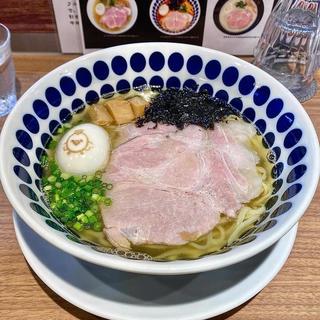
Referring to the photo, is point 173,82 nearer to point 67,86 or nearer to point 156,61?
point 156,61

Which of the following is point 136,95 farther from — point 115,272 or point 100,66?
point 115,272

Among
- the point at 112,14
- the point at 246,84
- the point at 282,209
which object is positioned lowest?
the point at 282,209

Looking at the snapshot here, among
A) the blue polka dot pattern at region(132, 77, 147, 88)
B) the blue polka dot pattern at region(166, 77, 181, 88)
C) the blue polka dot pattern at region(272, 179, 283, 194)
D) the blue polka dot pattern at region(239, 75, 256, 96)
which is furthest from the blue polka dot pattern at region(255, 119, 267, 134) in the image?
the blue polka dot pattern at region(132, 77, 147, 88)

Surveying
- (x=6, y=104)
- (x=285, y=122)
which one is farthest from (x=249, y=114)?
(x=6, y=104)

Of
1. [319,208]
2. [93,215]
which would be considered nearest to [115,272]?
[93,215]

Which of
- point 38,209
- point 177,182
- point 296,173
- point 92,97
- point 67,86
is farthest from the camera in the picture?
point 92,97

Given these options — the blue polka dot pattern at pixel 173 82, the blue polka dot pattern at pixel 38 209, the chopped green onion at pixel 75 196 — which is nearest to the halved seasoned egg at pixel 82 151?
the chopped green onion at pixel 75 196

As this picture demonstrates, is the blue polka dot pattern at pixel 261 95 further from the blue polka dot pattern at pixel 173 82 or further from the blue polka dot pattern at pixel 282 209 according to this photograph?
the blue polka dot pattern at pixel 282 209

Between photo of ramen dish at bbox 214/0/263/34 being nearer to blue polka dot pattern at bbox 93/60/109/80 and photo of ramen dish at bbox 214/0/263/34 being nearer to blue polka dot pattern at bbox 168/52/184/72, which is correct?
blue polka dot pattern at bbox 168/52/184/72
